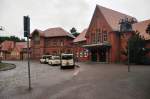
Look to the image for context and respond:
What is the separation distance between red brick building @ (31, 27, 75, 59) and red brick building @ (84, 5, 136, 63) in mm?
14693

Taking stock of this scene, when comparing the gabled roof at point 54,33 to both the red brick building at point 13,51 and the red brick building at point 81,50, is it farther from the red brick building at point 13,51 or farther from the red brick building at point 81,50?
the red brick building at point 13,51

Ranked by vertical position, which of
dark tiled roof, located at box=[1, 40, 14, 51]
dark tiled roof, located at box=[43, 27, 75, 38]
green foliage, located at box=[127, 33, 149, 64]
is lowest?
green foliage, located at box=[127, 33, 149, 64]

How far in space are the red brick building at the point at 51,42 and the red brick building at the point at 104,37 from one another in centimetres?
1469

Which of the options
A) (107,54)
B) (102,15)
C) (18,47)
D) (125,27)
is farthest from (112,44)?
(18,47)

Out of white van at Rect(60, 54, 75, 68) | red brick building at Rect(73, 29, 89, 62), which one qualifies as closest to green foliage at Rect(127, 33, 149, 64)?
white van at Rect(60, 54, 75, 68)

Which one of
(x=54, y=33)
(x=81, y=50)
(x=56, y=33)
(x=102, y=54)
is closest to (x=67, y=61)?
(x=102, y=54)

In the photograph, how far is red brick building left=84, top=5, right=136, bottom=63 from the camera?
38812 millimetres

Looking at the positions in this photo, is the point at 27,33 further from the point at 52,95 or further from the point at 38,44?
the point at 38,44

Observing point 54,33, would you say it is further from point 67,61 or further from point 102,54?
point 67,61

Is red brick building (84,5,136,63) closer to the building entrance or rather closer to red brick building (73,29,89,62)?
the building entrance

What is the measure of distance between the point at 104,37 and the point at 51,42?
25.0 metres

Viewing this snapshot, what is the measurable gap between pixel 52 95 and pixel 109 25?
31351 millimetres

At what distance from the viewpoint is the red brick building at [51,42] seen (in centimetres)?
5958

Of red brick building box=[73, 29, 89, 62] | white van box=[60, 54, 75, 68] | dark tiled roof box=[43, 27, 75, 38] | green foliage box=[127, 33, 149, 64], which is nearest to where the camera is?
white van box=[60, 54, 75, 68]
